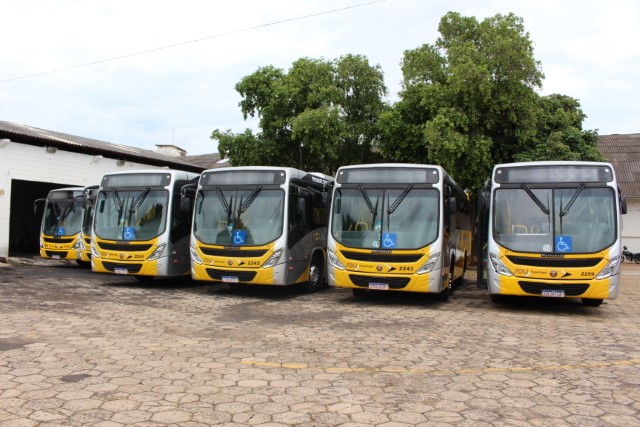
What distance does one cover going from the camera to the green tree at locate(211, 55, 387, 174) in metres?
21.3

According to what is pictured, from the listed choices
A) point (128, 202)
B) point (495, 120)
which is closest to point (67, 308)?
point (128, 202)

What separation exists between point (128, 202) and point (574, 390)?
36.6ft

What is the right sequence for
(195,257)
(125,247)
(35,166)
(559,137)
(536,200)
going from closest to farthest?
(536,200) < (195,257) < (125,247) < (559,137) < (35,166)

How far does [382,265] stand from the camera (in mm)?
11180

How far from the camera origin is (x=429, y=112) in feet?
66.9

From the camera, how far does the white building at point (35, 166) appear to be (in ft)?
71.6

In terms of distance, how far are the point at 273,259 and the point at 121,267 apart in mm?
4065

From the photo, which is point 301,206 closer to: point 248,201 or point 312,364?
point 248,201

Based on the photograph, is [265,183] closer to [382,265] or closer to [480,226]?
[382,265]

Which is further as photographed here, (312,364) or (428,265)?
(428,265)

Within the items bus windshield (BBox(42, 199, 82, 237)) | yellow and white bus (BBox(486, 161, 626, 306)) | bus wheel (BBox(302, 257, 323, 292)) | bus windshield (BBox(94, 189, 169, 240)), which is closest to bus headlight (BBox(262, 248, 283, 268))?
bus wheel (BBox(302, 257, 323, 292))

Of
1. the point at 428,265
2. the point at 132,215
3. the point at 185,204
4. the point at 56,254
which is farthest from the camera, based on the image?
the point at 56,254

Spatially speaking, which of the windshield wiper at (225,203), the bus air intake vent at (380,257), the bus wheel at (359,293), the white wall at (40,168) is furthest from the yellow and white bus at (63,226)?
the bus air intake vent at (380,257)

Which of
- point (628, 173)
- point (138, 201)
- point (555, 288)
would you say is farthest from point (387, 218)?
point (628, 173)
